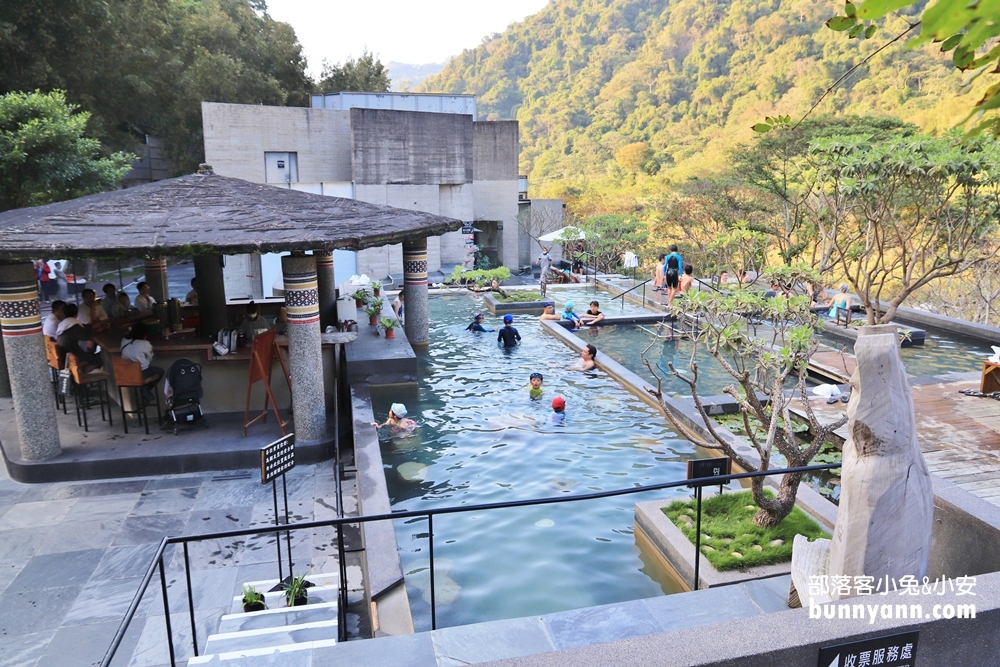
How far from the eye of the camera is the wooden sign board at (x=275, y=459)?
626 centimetres

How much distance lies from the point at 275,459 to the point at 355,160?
943 inches

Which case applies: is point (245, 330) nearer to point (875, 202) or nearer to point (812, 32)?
point (875, 202)

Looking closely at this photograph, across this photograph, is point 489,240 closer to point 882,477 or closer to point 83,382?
point 83,382

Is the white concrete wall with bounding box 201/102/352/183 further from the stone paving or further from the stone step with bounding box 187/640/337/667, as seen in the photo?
the stone step with bounding box 187/640/337/667

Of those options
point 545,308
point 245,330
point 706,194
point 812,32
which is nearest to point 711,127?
point 812,32

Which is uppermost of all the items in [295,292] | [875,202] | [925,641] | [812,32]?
[812,32]

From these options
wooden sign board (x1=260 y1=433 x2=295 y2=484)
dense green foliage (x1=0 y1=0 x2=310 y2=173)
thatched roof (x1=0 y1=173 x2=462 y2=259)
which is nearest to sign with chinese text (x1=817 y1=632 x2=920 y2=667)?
wooden sign board (x1=260 y1=433 x2=295 y2=484)

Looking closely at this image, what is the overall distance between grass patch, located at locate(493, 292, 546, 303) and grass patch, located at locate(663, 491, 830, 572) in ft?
47.0

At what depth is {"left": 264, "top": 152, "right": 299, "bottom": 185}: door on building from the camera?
28.2 metres

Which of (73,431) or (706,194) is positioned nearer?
(73,431)

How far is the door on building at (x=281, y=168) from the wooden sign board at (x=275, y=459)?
23.5 meters

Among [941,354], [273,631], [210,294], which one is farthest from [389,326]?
[941,354]

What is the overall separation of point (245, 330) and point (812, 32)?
6138cm

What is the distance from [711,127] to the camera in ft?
199
